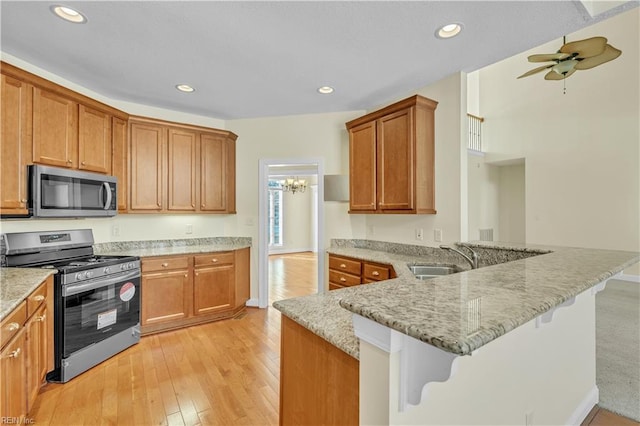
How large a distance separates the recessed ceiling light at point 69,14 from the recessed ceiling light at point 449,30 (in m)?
2.54

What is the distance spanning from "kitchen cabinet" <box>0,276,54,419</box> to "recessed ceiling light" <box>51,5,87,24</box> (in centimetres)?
186

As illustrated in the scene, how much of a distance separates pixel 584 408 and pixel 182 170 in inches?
169

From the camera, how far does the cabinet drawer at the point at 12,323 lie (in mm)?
1456

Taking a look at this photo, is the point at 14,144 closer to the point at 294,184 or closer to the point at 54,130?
the point at 54,130

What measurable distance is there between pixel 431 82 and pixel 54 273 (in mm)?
3823

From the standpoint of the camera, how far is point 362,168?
3.58m

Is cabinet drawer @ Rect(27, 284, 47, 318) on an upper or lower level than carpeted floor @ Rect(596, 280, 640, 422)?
upper

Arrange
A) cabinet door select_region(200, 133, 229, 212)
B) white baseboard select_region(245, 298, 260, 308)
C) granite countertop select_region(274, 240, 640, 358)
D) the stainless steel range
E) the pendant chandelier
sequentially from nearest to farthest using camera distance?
granite countertop select_region(274, 240, 640, 358)
the stainless steel range
cabinet door select_region(200, 133, 229, 212)
white baseboard select_region(245, 298, 260, 308)
the pendant chandelier

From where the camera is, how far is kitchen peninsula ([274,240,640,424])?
26.8 inches

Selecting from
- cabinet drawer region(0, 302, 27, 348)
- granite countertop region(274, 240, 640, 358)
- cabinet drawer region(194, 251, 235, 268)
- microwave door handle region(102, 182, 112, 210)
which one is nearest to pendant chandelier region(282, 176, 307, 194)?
cabinet drawer region(194, 251, 235, 268)

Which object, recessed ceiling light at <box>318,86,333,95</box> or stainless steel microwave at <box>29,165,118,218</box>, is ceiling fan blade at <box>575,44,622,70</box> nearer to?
recessed ceiling light at <box>318,86,333,95</box>

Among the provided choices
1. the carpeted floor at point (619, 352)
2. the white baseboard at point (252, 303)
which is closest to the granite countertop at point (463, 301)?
the carpeted floor at point (619, 352)

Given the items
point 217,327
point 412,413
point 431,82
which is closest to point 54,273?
point 217,327

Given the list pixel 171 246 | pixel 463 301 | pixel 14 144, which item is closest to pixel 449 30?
pixel 463 301
